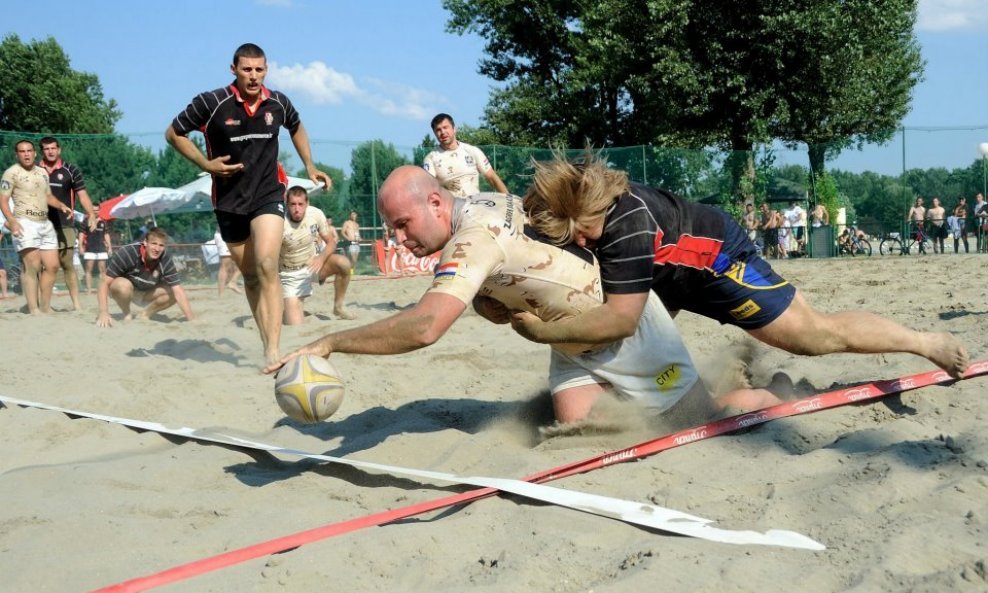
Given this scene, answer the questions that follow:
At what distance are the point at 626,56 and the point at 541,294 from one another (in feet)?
83.3

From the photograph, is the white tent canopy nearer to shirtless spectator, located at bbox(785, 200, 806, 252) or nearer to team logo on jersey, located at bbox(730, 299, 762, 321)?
shirtless spectator, located at bbox(785, 200, 806, 252)

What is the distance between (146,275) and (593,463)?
7580 mm

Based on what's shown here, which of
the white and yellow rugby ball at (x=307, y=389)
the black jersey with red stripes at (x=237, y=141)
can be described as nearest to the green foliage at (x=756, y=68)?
the black jersey with red stripes at (x=237, y=141)

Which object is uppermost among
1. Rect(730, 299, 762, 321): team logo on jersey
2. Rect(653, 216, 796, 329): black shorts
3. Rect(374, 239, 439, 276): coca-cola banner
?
Rect(653, 216, 796, 329): black shorts

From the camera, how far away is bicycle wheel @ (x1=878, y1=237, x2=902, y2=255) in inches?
818

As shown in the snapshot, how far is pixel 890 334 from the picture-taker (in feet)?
12.9

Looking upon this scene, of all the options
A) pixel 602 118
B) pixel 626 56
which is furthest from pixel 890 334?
pixel 602 118

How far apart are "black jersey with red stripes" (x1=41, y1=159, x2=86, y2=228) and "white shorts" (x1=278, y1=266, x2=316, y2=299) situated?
3.29m

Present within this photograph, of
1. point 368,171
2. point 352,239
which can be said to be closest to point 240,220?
point 352,239

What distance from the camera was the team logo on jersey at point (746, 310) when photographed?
12.7 ft

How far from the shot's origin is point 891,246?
68.1ft

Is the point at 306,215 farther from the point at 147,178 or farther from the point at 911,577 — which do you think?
the point at 147,178

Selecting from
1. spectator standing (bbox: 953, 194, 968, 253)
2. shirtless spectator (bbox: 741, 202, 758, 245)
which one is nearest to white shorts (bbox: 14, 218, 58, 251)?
shirtless spectator (bbox: 741, 202, 758, 245)

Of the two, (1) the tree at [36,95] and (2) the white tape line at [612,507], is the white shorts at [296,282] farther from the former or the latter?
(1) the tree at [36,95]
